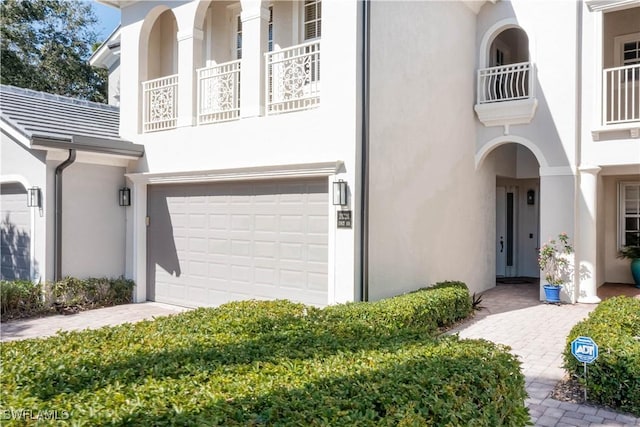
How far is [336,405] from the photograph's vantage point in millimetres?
2797

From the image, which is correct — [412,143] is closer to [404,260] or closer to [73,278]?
[404,260]

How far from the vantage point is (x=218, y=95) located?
393 inches

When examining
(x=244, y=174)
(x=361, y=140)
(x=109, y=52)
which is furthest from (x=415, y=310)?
(x=109, y=52)

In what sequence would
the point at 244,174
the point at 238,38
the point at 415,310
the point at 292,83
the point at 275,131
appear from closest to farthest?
the point at 415,310 < the point at 275,131 < the point at 292,83 < the point at 244,174 < the point at 238,38

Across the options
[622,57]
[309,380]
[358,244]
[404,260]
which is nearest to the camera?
[309,380]

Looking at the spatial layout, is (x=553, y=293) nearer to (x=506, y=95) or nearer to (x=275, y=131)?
(x=506, y=95)

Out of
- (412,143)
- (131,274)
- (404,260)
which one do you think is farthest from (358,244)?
(131,274)

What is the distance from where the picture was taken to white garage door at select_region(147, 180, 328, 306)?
8336 mm

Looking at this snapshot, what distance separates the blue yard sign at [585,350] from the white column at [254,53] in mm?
6334

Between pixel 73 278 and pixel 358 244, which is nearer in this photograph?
pixel 358 244

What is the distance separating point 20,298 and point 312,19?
832 centimetres

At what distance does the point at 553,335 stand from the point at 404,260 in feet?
9.09

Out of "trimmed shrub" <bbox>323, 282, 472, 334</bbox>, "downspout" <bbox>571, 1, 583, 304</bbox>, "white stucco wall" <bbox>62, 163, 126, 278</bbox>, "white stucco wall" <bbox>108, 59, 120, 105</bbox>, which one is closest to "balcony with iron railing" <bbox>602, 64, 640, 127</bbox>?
"downspout" <bbox>571, 1, 583, 304</bbox>

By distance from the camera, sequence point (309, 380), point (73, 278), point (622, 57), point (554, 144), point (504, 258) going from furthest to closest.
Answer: point (504, 258) < point (622, 57) < point (554, 144) < point (73, 278) < point (309, 380)
